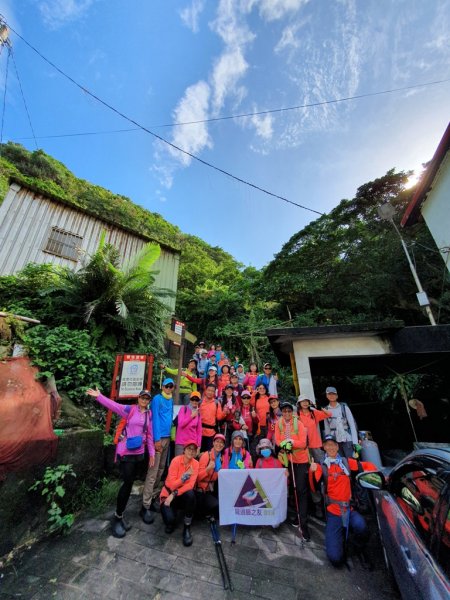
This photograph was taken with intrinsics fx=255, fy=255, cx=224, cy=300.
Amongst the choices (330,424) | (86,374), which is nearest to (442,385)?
(330,424)

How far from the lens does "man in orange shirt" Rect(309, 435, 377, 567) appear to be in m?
3.12

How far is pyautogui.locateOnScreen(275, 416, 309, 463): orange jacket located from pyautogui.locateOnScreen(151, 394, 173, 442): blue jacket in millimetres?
1896

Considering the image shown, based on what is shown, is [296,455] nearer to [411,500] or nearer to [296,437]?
[296,437]

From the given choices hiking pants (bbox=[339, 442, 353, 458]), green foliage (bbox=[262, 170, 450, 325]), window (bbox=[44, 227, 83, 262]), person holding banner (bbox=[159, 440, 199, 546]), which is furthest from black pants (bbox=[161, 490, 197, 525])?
green foliage (bbox=[262, 170, 450, 325])

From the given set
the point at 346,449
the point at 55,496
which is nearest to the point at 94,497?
the point at 55,496

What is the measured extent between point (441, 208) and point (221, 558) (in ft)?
31.7

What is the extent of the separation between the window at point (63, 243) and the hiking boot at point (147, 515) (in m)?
9.33

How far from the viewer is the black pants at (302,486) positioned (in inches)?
148

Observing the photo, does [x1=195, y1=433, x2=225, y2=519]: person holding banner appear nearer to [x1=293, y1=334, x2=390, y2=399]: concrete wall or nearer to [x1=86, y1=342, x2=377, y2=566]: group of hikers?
[x1=86, y1=342, x2=377, y2=566]: group of hikers

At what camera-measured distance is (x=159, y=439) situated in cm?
422

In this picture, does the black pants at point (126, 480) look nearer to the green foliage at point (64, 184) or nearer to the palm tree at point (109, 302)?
the palm tree at point (109, 302)

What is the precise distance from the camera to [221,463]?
411cm

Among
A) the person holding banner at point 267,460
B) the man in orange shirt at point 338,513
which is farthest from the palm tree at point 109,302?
the man in orange shirt at point 338,513

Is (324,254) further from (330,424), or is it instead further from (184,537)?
(184,537)
